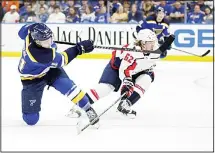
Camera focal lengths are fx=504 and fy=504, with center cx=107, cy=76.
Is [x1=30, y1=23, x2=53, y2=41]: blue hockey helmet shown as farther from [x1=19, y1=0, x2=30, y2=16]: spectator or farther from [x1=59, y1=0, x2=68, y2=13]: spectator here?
[x1=19, y1=0, x2=30, y2=16]: spectator

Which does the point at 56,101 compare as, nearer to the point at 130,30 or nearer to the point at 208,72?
the point at 208,72

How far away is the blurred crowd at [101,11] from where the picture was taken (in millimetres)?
7594

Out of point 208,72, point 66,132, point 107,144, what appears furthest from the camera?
point 208,72

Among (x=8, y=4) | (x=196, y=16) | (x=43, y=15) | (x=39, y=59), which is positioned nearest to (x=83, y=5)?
(x=43, y=15)

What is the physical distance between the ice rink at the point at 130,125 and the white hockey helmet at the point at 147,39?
0.54 meters

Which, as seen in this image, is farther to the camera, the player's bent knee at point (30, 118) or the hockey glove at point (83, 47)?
the player's bent knee at point (30, 118)

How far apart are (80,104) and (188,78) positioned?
2642mm

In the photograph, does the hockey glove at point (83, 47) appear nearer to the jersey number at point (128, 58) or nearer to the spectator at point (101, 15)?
the jersey number at point (128, 58)

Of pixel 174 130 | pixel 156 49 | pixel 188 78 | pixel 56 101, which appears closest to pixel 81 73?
pixel 188 78

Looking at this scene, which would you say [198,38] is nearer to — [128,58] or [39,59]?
[128,58]

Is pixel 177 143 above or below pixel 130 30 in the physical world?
below

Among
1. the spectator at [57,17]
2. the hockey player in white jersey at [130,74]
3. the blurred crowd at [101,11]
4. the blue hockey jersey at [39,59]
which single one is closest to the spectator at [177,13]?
the blurred crowd at [101,11]

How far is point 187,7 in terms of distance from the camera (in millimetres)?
7676

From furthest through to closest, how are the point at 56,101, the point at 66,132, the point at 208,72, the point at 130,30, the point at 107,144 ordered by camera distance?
the point at 130,30 < the point at 208,72 < the point at 56,101 < the point at 66,132 < the point at 107,144
